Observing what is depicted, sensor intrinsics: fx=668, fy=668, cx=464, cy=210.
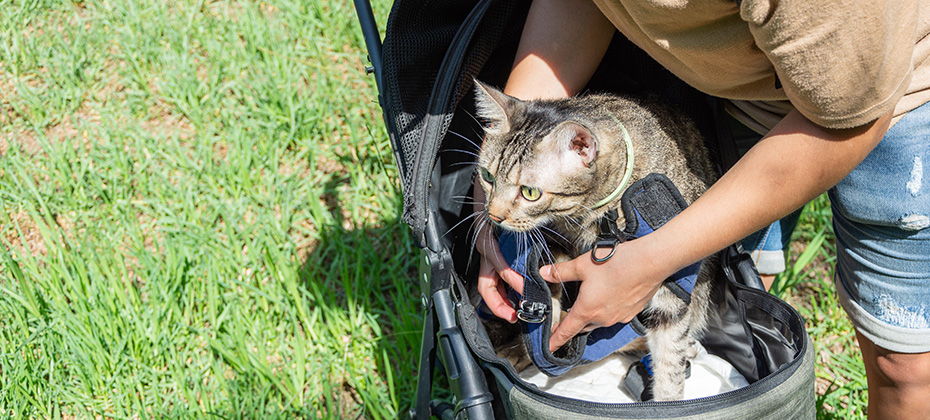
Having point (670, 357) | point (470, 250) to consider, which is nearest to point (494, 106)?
point (470, 250)

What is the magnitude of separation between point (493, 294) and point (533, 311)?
0.20m

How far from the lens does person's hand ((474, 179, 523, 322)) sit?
5.05 ft

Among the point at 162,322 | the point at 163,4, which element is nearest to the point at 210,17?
the point at 163,4

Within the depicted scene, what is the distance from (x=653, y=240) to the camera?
123cm

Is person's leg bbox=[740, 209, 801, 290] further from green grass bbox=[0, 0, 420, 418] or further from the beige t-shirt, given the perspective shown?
green grass bbox=[0, 0, 420, 418]

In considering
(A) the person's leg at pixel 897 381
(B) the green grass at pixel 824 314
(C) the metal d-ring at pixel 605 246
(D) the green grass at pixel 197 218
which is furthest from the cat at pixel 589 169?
(D) the green grass at pixel 197 218

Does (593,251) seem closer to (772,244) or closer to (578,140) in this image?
(578,140)

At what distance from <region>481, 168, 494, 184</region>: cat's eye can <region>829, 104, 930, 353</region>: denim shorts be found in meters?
Answer: 0.70

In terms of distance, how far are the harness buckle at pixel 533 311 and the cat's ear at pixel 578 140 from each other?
31 centimetres

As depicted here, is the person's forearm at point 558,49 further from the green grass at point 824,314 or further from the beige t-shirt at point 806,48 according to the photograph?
the green grass at point 824,314

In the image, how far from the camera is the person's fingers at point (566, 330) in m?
1.38

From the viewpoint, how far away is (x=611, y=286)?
1.29m

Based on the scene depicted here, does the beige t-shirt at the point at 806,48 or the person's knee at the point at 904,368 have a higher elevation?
the beige t-shirt at the point at 806,48

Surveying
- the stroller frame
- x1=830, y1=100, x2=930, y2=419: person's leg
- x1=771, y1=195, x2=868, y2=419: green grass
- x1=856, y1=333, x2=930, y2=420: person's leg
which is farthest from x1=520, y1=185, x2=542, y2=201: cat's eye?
x1=771, y1=195, x2=868, y2=419: green grass
